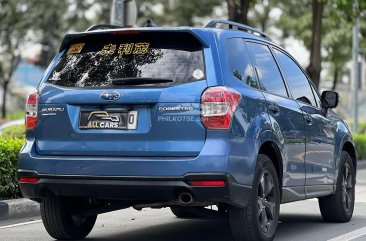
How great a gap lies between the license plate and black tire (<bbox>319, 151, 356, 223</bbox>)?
311 cm

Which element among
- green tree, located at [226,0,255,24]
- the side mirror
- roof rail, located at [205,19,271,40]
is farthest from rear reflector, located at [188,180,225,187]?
green tree, located at [226,0,255,24]

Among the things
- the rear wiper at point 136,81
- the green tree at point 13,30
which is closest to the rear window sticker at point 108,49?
the rear wiper at point 136,81

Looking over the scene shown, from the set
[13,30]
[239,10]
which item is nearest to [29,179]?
[239,10]

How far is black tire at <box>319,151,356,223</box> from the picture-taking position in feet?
28.8

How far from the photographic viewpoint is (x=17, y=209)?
375 inches

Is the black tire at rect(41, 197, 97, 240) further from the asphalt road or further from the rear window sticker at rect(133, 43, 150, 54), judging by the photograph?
the rear window sticker at rect(133, 43, 150, 54)

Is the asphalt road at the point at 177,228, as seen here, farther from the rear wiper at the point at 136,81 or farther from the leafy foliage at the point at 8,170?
the rear wiper at the point at 136,81

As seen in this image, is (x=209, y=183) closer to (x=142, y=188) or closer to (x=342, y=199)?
(x=142, y=188)

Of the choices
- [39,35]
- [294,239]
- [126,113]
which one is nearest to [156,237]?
[294,239]

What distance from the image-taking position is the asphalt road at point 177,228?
7840 millimetres

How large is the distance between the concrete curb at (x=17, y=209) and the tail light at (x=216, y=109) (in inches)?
154

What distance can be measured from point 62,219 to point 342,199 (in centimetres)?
315

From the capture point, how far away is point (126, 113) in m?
6.44

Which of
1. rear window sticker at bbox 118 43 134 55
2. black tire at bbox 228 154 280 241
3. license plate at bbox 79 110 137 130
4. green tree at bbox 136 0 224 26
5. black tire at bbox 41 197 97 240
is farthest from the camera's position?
green tree at bbox 136 0 224 26
